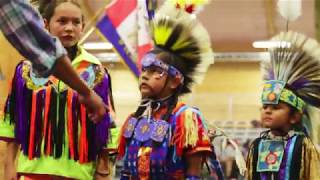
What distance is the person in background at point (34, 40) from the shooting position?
5.74 feet

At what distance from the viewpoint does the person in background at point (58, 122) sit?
3.21 meters

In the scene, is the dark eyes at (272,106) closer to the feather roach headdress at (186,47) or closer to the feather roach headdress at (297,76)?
the feather roach headdress at (297,76)

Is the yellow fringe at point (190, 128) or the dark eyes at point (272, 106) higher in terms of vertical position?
the dark eyes at point (272, 106)

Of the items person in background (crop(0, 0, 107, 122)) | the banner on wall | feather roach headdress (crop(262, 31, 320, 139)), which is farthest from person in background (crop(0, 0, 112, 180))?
the banner on wall

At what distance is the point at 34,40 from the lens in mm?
1766

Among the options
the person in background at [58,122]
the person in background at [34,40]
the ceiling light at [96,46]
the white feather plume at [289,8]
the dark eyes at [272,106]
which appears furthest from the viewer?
the ceiling light at [96,46]

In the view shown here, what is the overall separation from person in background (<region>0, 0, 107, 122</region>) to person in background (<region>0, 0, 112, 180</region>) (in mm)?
1408

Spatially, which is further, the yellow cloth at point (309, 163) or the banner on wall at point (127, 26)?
the banner on wall at point (127, 26)

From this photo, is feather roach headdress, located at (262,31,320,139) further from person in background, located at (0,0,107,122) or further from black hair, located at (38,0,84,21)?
person in background, located at (0,0,107,122)

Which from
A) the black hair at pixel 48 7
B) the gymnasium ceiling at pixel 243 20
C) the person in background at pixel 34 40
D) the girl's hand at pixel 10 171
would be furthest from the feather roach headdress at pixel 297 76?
the gymnasium ceiling at pixel 243 20

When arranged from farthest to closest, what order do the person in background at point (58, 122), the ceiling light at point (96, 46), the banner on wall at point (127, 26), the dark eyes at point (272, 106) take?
the ceiling light at point (96, 46) < the banner on wall at point (127, 26) < the dark eyes at point (272, 106) < the person in background at point (58, 122)

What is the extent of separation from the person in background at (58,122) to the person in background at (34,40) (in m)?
1.41

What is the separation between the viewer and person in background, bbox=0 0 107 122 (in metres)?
1.75

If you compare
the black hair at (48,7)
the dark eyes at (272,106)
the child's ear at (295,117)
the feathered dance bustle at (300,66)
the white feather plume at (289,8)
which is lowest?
the child's ear at (295,117)
